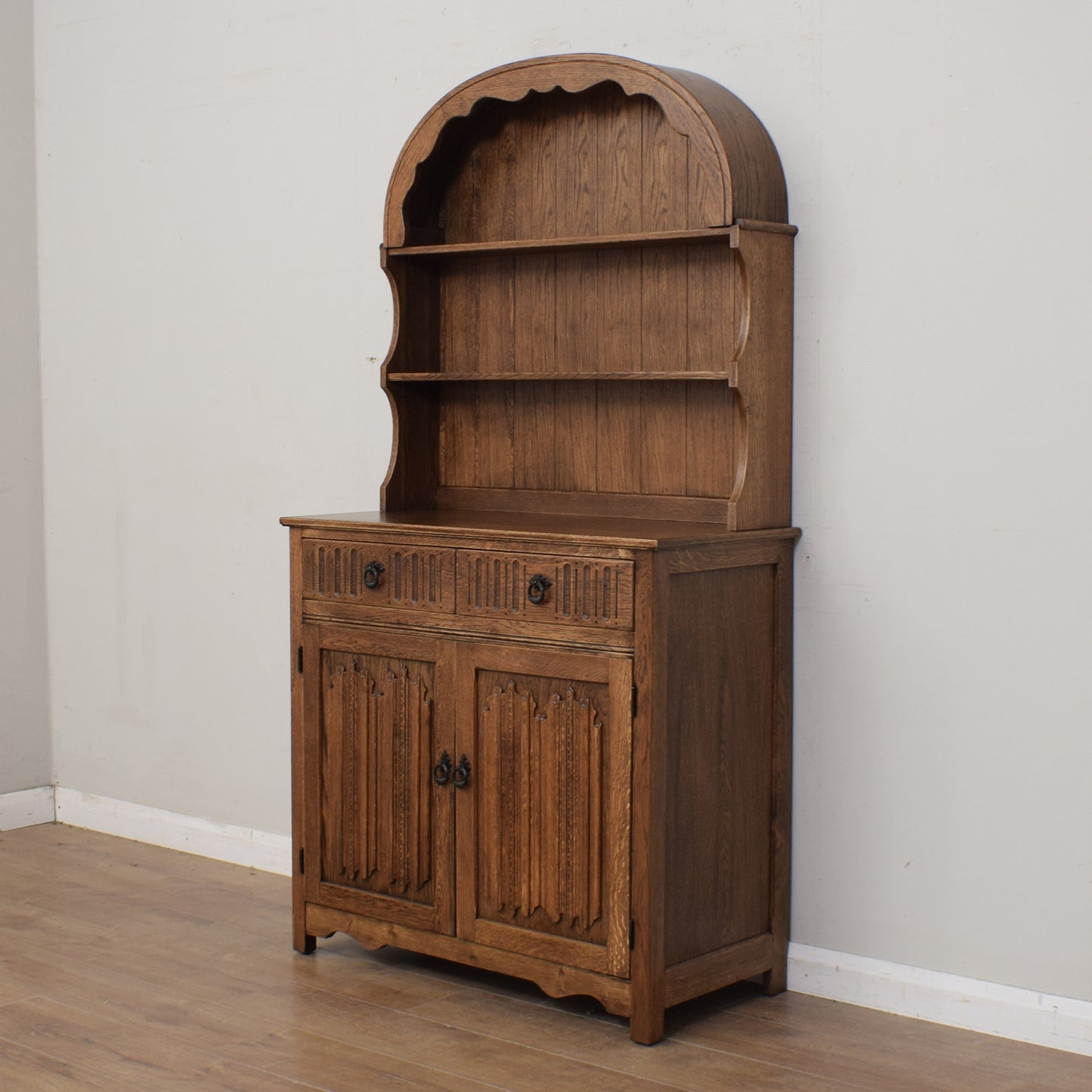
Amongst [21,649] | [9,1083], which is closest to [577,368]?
[9,1083]

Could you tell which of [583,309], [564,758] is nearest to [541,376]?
[583,309]

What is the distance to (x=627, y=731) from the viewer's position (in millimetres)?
3084

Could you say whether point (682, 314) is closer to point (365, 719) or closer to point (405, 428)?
point (405, 428)

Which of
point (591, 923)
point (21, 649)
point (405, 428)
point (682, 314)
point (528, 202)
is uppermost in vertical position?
point (528, 202)

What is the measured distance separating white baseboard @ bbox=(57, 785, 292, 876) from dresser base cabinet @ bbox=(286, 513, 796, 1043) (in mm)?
820

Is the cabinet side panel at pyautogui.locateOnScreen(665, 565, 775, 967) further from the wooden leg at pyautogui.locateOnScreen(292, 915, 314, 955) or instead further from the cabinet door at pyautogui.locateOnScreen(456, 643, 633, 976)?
the wooden leg at pyautogui.locateOnScreen(292, 915, 314, 955)

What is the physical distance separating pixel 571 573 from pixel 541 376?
23.9 inches

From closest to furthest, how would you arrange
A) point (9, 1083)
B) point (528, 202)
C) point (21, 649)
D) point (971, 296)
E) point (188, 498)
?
point (9, 1083), point (971, 296), point (528, 202), point (188, 498), point (21, 649)

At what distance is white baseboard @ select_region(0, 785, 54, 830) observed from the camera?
490 cm

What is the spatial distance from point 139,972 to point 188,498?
5.24 ft

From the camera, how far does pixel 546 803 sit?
3.23m

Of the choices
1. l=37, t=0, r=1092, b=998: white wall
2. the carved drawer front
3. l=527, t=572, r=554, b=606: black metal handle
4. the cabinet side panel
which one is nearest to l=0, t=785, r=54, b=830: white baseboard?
l=37, t=0, r=1092, b=998: white wall

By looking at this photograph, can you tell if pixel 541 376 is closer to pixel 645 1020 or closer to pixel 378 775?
pixel 378 775

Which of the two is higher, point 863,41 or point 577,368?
point 863,41
